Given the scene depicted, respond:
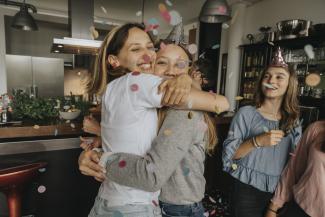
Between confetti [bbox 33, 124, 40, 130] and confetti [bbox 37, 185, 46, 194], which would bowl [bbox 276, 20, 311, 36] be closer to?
confetti [bbox 33, 124, 40, 130]

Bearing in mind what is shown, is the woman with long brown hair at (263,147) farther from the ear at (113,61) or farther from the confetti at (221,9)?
the confetti at (221,9)

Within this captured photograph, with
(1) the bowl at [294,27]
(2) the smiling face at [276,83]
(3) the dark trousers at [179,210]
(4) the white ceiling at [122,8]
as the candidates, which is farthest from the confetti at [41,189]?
(4) the white ceiling at [122,8]

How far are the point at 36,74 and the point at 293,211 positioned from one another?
5840 mm

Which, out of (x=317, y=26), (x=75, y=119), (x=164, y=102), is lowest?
(x=75, y=119)

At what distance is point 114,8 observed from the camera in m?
5.90

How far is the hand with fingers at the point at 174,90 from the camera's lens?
74 cm

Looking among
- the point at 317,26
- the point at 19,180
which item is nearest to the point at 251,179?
the point at 19,180

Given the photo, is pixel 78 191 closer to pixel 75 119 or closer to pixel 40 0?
pixel 75 119

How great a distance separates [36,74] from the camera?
5.75m

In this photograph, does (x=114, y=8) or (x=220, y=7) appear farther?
(x=114, y=8)

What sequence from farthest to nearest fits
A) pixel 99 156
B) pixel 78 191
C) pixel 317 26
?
pixel 317 26 → pixel 78 191 → pixel 99 156

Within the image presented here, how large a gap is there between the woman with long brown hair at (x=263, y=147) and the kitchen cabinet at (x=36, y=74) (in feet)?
17.4

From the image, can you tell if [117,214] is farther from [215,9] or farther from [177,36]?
[215,9]

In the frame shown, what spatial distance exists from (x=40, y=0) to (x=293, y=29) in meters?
5.13
